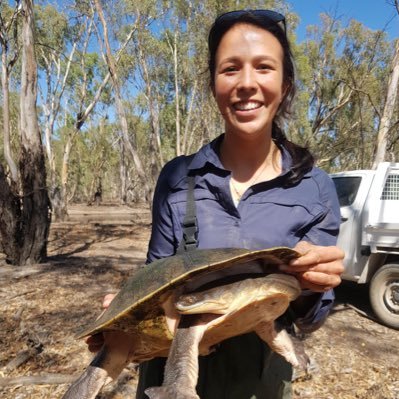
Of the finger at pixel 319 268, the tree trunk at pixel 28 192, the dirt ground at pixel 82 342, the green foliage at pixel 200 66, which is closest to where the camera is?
the finger at pixel 319 268

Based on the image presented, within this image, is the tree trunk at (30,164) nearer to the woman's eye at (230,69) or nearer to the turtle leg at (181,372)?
the woman's eye at (230,69)

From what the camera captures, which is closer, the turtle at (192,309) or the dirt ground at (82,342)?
the turtle at (192,309)

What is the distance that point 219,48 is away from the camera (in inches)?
61.8

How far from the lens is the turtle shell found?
1.21 meters

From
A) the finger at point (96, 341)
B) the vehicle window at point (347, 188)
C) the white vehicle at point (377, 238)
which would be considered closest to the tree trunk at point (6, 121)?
the vehicle window at point (347, 188)

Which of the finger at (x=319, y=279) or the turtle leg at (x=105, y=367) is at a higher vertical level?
the finger at (x=319, y=279)

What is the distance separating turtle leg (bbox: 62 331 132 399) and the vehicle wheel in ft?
13.2

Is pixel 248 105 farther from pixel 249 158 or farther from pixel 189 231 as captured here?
pixel 189 231

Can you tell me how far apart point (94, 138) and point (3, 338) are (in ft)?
99.7

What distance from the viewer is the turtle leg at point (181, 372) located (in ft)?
3.91

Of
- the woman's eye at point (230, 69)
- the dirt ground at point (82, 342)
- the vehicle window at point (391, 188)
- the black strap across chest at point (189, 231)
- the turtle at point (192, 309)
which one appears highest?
the woman's eye at point (230, 69)

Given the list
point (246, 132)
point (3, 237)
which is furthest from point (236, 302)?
point (3, 237)

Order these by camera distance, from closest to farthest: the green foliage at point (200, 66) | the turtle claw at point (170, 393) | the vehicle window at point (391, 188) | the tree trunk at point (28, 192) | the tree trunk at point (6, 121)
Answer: the turtle claw at point (170, 393), the vehicle window at point (391, 188), the tree trunk at point (28, 192), the tree trunk at point (6, 121), the green foliage at point (200, 66)

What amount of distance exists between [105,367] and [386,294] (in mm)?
4186
